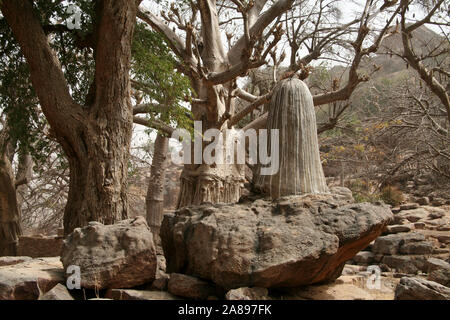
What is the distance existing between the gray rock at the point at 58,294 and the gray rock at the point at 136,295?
400 mm

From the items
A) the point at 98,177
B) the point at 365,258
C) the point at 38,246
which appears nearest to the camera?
the point at 98,177

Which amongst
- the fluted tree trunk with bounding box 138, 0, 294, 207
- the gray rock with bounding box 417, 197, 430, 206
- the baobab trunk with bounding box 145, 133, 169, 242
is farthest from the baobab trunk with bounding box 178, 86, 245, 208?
the gray rock with bounding box 417, 197, 430, 206

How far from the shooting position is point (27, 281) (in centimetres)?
404

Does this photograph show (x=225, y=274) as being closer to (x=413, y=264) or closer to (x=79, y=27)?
(x=413, y=264)

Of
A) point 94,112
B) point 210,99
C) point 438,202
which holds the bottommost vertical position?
point 438,202

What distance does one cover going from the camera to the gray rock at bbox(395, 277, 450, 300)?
3957mm

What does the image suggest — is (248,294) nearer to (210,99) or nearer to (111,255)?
(111,255)

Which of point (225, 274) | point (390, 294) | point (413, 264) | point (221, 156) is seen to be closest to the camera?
point (225, 274)

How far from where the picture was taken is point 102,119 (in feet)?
20.6

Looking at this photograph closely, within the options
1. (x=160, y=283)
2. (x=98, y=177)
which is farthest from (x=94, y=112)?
(x=160, y=283)

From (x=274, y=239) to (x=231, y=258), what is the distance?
0.47m
